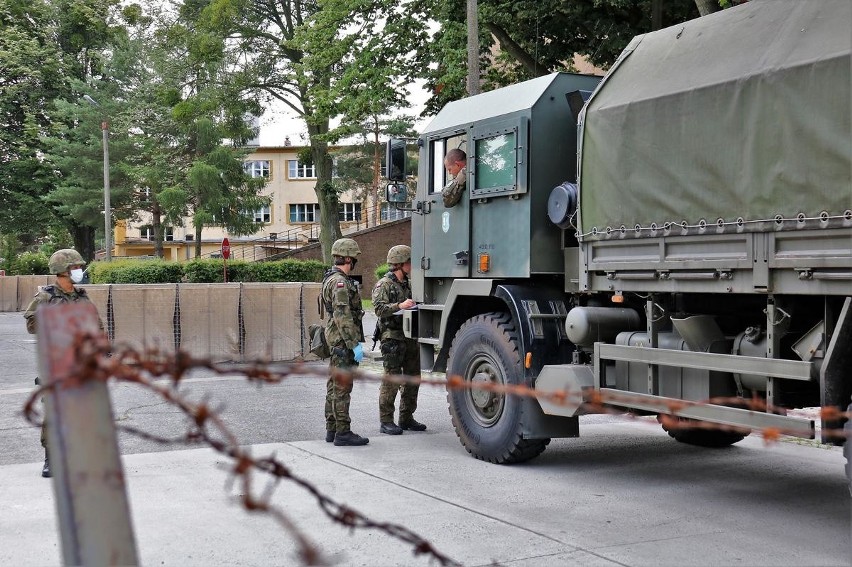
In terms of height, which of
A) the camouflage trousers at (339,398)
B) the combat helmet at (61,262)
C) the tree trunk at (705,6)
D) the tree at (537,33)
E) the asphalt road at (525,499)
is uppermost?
the tree at (537,33)

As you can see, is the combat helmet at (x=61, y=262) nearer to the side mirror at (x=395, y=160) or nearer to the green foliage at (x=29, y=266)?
the side mirror at (x=395, y=160)

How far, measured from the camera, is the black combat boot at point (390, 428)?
31.7 ft

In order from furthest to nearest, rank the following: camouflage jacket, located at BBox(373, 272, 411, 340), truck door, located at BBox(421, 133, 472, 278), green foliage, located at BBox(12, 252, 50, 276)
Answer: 1. green foliage, located at BBox(12, 252, 50, 276)
2. camouflage jacket, located at BBox(373, 272, 411, 340)
3. truck door, located at BBox(421, 133, 472, 278)

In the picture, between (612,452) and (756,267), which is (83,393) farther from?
(612,452)

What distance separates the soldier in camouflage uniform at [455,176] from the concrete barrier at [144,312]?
29.9 feet

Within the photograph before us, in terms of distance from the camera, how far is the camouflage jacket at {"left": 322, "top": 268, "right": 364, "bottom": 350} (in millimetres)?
9109

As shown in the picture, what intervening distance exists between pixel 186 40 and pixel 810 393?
31672 mm

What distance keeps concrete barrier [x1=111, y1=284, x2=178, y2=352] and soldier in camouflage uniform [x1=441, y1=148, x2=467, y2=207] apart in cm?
912

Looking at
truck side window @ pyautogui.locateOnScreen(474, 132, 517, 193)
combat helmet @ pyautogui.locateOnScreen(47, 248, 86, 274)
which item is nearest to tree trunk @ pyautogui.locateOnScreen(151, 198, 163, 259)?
combat helmet @ pyautogui.locateOnScreen(47, 248, 86, 274)

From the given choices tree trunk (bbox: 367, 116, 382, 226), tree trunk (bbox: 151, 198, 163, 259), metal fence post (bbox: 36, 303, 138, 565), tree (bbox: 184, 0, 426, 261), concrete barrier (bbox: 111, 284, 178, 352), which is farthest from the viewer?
tree trunk (bbox: 367, 116, 382, 226)

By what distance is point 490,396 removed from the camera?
800cm

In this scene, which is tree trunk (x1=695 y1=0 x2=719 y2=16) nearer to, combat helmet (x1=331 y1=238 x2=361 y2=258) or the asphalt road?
the asphalt road

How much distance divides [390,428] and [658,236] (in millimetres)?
4164

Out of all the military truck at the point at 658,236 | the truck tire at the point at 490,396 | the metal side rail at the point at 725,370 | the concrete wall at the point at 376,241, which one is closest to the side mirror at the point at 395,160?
the military truck at the point at 658,236
